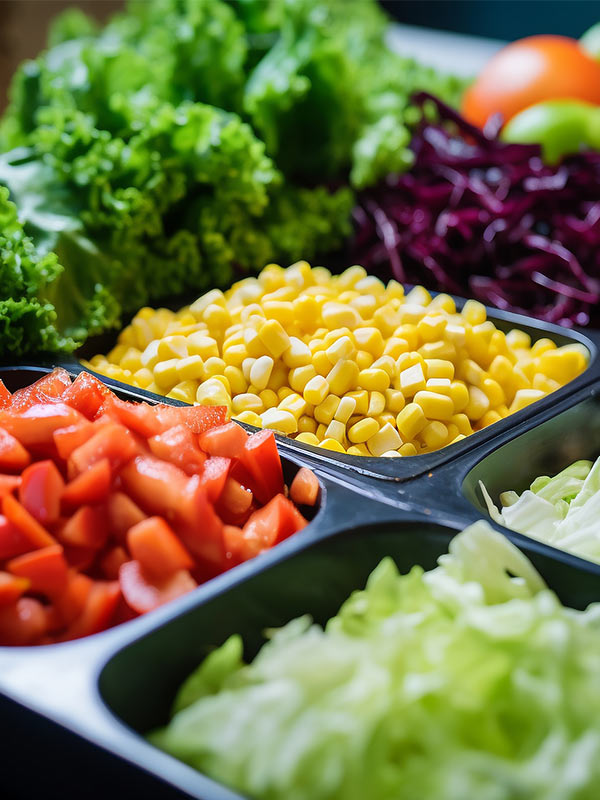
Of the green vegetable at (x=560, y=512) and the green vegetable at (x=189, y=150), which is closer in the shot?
the green vegetable at (x=560, y=512)

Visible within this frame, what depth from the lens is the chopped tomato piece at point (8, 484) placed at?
113cm

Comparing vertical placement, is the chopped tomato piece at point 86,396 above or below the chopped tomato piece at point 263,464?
above

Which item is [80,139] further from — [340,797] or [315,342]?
[340,797]

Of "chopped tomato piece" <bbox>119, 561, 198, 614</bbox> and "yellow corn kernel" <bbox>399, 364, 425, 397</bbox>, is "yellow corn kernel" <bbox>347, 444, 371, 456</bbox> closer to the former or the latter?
"yellow corn kernel" <bbox>399, 364, 425, 397</bbox>

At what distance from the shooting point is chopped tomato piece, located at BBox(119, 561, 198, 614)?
1.08 m

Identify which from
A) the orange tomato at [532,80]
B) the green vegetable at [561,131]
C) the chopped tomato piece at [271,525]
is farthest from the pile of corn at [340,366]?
the orange tomato at [532,80]

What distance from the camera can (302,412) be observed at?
5.28 feet

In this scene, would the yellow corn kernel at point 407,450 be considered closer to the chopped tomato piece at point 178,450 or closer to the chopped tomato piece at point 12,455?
the chopped tomato piece at point 178,450

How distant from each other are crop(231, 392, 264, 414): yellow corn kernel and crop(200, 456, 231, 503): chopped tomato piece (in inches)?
13.5

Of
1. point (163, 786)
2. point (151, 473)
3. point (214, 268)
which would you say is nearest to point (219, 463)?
point (151, 473)

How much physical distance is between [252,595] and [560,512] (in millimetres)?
627

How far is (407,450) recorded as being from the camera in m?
1.57

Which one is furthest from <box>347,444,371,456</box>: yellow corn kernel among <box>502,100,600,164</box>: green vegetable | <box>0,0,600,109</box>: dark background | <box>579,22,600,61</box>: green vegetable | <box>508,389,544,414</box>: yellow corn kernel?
<box>0,0,600,109</box>: dark background

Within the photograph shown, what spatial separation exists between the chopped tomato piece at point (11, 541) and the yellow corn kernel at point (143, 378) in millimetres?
642
